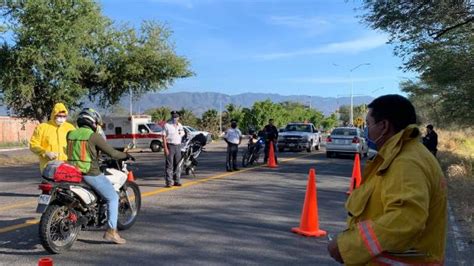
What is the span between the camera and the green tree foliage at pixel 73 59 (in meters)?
24.6

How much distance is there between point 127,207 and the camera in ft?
27.2

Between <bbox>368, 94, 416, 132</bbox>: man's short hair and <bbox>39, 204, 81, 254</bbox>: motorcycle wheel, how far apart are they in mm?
4987

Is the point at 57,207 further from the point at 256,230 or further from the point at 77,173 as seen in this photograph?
the point at 256,230

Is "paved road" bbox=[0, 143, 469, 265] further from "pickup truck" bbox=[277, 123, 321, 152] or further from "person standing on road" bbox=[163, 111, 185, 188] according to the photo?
"pickup truck" bbox=[277, 123, 321, 152]

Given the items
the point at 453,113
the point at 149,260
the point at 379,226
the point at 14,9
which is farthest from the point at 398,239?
the point at 14,9

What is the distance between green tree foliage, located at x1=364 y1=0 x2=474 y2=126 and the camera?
46.8 ft

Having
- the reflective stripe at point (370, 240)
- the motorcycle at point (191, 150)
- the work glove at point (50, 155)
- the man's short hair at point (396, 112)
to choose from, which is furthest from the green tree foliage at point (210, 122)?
the reflective stripe at point (370, 240)

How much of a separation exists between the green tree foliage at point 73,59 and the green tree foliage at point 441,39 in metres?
14.9

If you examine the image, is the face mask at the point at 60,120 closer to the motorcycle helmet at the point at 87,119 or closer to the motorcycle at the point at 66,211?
the motorcycle helmet at the point at 87,119

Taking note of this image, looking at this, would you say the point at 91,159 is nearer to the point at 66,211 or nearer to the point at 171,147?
the point at 66,211

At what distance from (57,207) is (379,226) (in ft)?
17.1

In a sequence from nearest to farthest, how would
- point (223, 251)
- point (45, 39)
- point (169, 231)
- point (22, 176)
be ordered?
point (223, 251) < point (169, 231) < point (22, 176) < point (45, 39)

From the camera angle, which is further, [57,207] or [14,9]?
[14,9]

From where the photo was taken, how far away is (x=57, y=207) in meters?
6.75
